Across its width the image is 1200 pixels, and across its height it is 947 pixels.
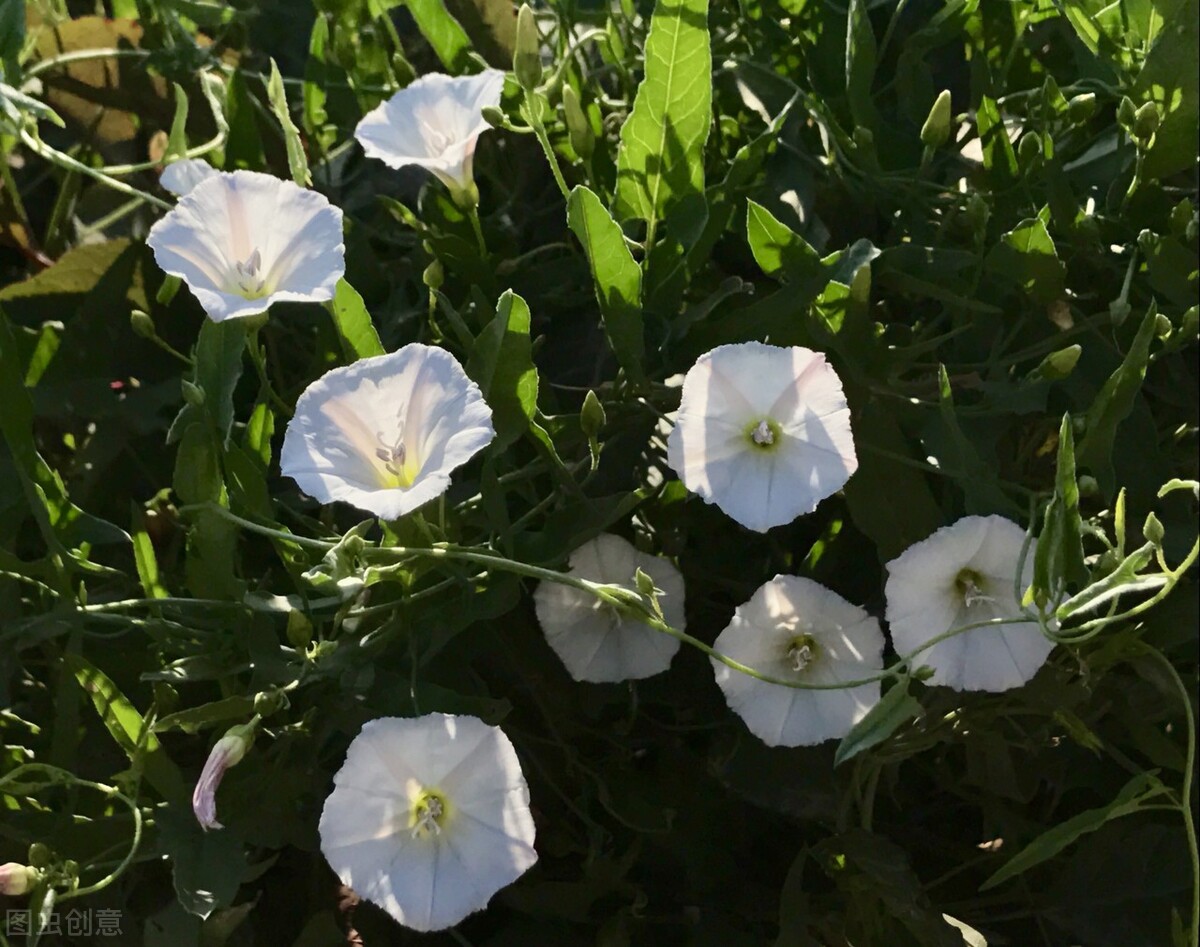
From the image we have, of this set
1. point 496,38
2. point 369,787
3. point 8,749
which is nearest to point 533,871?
point 369,787

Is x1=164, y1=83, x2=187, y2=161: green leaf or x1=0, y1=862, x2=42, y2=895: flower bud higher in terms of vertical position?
x1=164, y1=83, x2=187, y2=161: green leaf

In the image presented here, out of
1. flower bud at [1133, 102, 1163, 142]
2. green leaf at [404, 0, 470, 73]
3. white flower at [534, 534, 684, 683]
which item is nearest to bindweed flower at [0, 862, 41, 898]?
white flower at [534, 534, 684, 683]

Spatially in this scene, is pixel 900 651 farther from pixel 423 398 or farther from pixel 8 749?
pixel 8 749

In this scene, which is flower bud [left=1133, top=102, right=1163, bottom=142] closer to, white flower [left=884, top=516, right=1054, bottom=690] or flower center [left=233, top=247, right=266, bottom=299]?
white flower [left=884, top=516, right=1054, bottom=690]

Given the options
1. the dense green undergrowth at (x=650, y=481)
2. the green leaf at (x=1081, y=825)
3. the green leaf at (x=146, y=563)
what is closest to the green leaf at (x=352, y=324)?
the dense green undergrowth at (x=650, y=481)

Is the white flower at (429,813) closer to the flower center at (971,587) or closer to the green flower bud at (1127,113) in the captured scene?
the flower center at (971,587)
